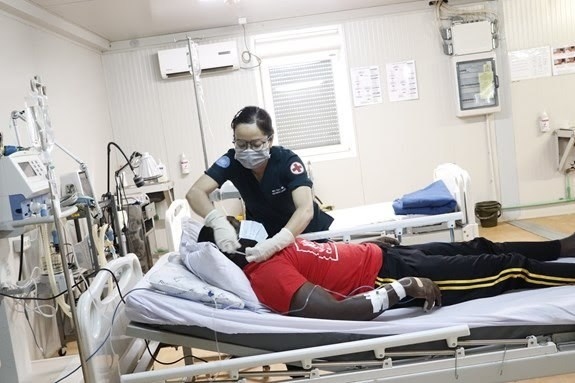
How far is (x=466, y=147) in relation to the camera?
5.02m

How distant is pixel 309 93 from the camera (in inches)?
200

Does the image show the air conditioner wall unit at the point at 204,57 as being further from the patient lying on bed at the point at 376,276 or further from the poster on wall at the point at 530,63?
the patient lying on bed at the point at 376,276

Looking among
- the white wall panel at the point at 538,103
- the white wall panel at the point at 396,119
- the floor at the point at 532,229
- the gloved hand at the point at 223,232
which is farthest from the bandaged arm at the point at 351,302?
the white wall panel at the point at 538,103

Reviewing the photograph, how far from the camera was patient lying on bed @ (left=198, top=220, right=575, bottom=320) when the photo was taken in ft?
5.52

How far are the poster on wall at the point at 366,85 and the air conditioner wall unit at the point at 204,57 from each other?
1.18m

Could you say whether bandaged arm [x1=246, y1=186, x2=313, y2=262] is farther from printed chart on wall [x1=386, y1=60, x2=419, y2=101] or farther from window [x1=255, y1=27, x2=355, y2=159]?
printed chart on wall [x1=386, y1=60, x2=419, y2=101]

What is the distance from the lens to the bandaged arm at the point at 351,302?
166 cm

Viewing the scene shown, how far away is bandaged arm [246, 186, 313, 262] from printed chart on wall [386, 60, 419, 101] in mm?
3126

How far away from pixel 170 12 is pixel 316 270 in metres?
2.94

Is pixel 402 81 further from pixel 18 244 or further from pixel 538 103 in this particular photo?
pixel 18 244

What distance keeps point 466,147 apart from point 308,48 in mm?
1839

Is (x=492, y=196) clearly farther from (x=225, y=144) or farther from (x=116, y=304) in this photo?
(x=116, y=304)

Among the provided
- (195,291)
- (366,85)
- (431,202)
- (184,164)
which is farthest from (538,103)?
(195,291)

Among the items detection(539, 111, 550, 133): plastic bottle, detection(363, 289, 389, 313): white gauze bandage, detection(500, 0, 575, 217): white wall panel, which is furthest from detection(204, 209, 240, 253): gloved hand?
detection(539, 111, 550, 133): plastic bottle
